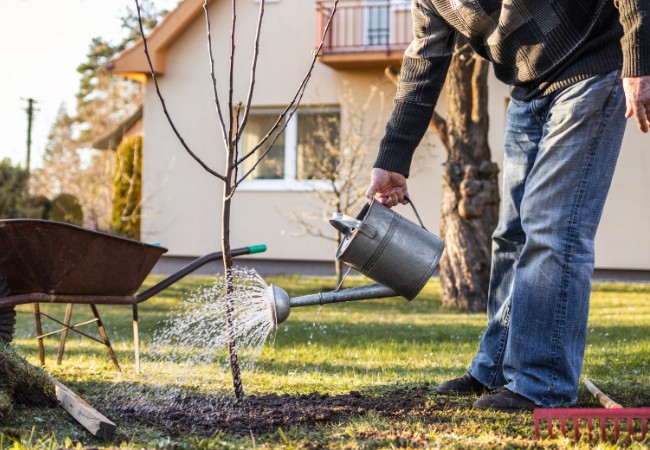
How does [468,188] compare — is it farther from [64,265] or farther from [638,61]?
[638,61]

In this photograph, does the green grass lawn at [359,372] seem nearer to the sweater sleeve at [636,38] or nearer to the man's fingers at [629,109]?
the man's fingers at [629,109]

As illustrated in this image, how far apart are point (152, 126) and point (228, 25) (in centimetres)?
225

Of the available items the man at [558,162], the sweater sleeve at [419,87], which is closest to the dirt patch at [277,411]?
the man at [558,162]

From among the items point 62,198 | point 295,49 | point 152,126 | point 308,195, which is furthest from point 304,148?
point 62,198

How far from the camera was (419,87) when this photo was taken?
3.19 m

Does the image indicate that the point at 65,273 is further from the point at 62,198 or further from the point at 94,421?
the point at 62,198

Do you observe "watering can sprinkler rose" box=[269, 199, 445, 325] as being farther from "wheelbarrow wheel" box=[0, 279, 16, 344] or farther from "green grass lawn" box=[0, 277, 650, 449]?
"wheelbarrow wheel" box=[0, 279, 16, 344]

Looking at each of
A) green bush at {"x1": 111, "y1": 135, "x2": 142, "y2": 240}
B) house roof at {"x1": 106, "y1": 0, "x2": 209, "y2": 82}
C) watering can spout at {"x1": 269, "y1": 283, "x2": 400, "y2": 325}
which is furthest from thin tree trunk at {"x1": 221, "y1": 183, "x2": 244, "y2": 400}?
green bush at {"x1": 111, "y1": 135, "x2": 142, "y2": 240}

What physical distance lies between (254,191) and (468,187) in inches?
234

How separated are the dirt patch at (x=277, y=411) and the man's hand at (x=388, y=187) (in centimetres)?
74

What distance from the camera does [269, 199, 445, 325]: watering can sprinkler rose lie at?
110 inches

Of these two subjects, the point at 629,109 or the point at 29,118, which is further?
the point at 29,118

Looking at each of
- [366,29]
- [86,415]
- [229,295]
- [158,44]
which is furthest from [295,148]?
[86,415]

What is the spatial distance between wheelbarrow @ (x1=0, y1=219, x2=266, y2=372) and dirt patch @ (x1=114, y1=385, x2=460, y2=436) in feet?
2.68
